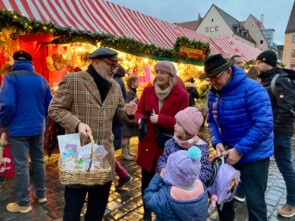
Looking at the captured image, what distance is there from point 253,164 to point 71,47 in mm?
5240

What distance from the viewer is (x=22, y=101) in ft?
10.5

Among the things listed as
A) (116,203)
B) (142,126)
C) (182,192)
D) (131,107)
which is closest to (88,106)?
(131,107)

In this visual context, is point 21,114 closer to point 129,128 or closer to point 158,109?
point 158,109

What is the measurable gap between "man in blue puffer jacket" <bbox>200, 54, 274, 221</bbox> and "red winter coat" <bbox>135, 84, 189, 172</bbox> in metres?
0.49

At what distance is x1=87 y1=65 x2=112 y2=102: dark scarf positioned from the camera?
7.17 ft

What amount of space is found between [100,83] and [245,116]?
1.33 metres

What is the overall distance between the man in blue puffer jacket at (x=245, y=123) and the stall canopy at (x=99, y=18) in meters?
3.77

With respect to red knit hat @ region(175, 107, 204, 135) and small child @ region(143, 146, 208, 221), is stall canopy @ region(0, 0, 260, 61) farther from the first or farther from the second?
small child @ region(143, 146, 208, 221)

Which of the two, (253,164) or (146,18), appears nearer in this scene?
(253,164)

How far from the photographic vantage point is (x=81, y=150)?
200 centimetres

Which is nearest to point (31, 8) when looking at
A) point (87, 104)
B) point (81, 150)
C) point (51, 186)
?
point (51, 186)

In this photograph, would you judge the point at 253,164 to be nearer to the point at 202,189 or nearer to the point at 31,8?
the point at 202,189

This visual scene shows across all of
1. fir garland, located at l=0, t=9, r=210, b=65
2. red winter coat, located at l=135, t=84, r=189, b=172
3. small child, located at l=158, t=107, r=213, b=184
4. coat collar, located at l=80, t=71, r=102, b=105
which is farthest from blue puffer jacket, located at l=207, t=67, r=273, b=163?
fir garland, located at l=0, t=9, r=210, b=65

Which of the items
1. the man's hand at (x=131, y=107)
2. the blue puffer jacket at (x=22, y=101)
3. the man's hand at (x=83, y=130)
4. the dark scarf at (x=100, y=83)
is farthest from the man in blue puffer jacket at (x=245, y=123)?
the blue puffer jacket at (x=22, y=101)
